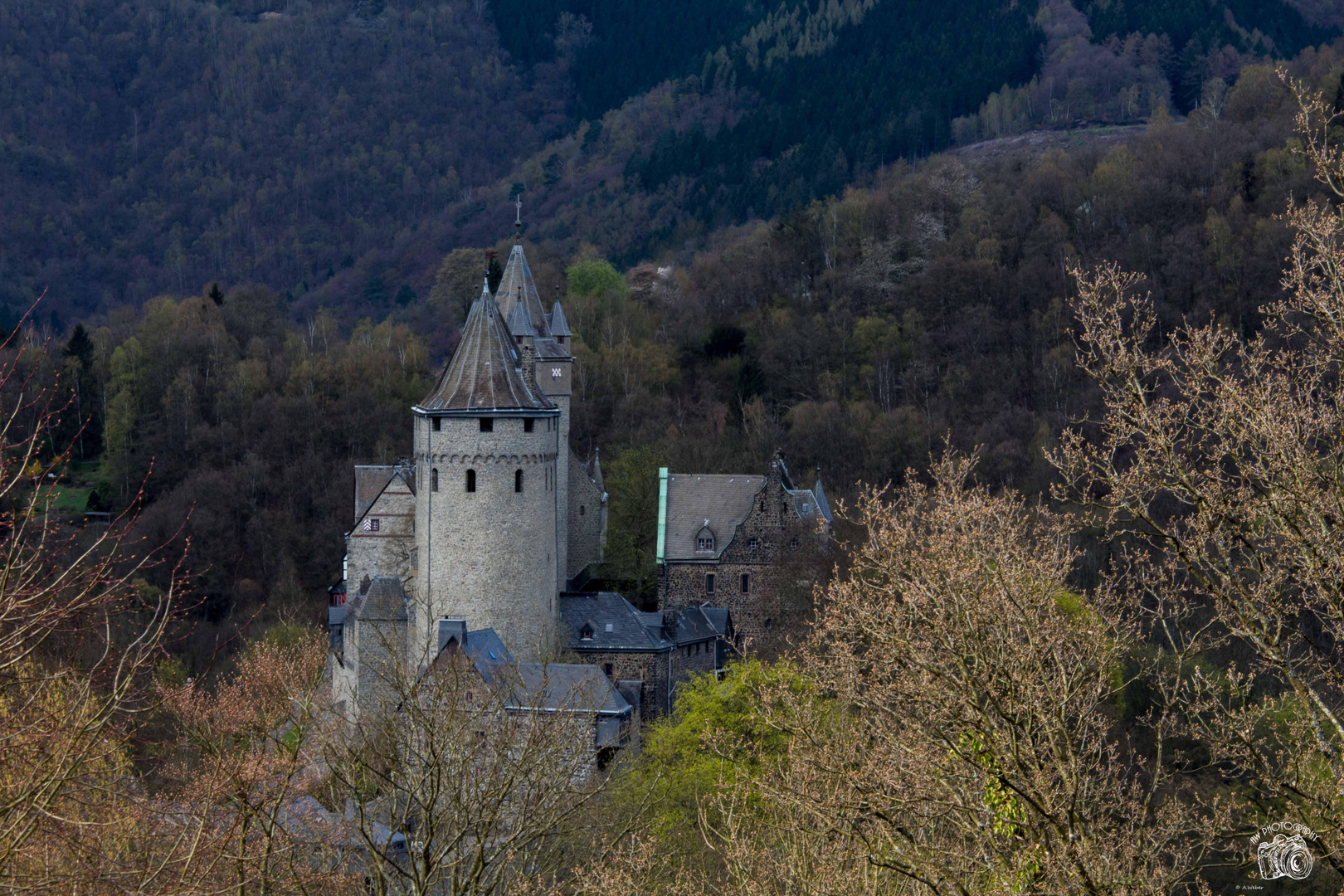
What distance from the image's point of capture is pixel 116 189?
10425cm

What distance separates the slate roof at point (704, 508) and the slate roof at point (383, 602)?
9.13 metres

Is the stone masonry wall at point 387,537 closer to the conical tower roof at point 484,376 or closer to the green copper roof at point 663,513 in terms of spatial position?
the conical tower roof at point 484,376

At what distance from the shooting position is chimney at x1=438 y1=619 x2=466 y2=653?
3491cm

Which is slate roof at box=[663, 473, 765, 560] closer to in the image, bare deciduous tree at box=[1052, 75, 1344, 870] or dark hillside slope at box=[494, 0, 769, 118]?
bare deciduous tree at box=[1052, 75, 1344, 870]

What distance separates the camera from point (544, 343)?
48094 millimetres

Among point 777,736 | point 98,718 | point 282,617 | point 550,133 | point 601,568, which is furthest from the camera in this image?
point 550,133

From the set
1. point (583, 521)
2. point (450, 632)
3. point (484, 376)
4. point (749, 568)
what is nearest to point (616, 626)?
point (749, 568)

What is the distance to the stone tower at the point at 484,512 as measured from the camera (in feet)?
119

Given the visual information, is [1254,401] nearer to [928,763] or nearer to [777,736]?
[928,763]

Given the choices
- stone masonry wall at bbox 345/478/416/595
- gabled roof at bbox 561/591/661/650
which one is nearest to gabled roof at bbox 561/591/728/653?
gabled roof at bbox 561/591/661/650

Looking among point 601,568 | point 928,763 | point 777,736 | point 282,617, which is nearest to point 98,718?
point 928,763

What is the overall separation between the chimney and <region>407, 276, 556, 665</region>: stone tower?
0.98 m

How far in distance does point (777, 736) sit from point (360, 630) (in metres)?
15.1

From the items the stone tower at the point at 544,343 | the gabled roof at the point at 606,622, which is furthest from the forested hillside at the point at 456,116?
the gabled roof at the point at 606,622
